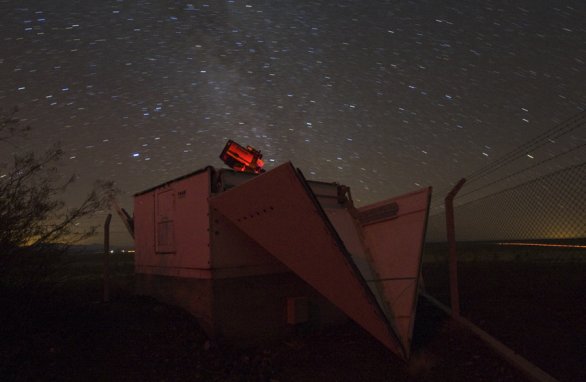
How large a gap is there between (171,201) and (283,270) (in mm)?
2731

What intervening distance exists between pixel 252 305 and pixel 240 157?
140 inches

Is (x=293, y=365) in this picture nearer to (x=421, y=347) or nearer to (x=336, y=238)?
(x=421, y=347)

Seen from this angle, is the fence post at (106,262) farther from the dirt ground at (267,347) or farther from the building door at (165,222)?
the building door at (165,222)

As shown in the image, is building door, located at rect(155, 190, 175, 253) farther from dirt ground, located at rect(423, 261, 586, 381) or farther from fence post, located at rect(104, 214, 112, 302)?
dirt ground, located at rect(423, 261, 586, 381)

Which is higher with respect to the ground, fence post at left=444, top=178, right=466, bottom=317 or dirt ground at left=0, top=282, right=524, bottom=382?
fence post at left=444, top=178, right=466, bottom=317

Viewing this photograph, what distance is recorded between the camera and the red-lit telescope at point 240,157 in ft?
28.7

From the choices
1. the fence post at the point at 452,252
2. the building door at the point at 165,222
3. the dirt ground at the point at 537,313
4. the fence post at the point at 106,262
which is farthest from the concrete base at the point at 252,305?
the dirt ground at the point at 537,313

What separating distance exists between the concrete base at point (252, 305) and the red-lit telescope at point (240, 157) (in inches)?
111

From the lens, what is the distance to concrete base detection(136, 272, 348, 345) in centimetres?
632

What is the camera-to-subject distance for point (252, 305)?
21.7 ft

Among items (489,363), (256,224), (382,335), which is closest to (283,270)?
(256,224)

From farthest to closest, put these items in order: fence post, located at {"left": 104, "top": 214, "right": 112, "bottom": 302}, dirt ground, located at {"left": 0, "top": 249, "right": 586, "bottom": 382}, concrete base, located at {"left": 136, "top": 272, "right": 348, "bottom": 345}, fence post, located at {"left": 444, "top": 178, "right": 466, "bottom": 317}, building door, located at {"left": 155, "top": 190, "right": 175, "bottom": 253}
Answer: fence post, located at {"left": 104, "top": 214, "right": 112, "bottom": 302}, building door, located at {"left": 155, "top": 190, "right": 175, "bottom": 253}, concrete base, located at {"left": 136, "top": 272, "right": 348, "bottom": 345}, fence post, located at {"left": 444, "top": 178, "right": 466, "bottom": 317}, dirt ground, located at {"left": 0, "top": 249, "right": 586, "bottom": 382}

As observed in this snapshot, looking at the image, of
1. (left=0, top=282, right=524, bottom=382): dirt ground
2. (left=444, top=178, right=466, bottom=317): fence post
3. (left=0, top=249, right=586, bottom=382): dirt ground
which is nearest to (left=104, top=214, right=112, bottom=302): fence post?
(left=0, top=249, right=586, bottom=382): dirt ground

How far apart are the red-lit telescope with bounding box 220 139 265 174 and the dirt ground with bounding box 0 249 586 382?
339 cm
